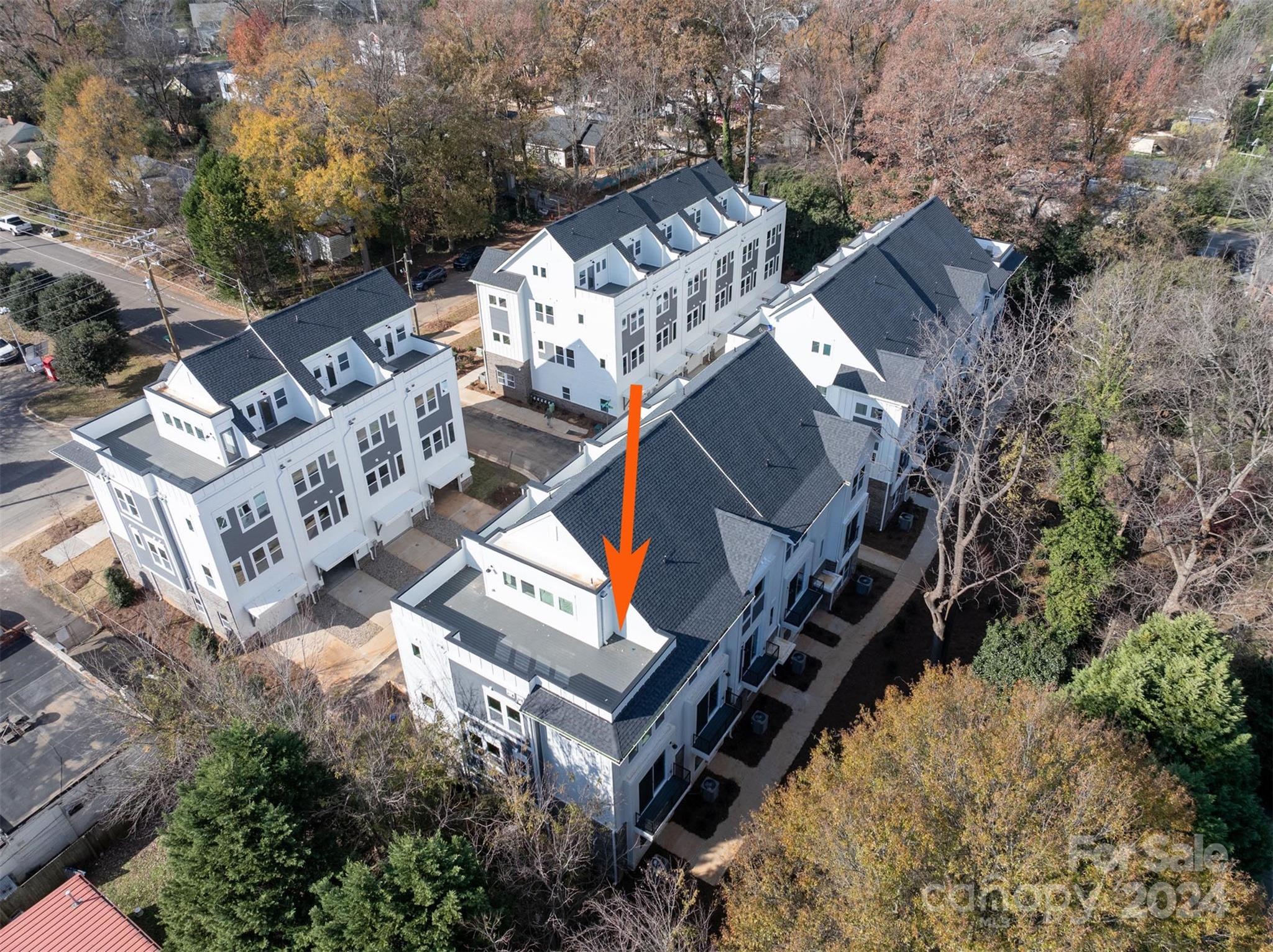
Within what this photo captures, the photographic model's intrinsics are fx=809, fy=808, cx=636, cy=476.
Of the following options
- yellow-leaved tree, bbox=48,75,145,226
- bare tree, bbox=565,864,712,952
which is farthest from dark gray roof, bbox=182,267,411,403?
yellow-leaved tree, bbox=48,75,145,226

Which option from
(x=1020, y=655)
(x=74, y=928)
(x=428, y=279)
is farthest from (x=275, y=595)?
(x=428, y=279)

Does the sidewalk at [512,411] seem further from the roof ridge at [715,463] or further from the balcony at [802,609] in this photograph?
the balcony at [802,609]

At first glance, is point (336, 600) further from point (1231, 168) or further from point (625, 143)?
point (1231, 168)

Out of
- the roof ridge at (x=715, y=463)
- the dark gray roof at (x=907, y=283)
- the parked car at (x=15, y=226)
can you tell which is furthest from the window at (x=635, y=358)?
the parked car at (x=15, y=226)

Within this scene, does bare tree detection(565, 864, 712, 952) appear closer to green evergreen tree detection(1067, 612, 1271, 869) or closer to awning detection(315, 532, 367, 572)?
green evergreen tree detection(1067, 612, 1271, 869)

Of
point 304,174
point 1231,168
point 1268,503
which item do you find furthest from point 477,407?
point 1231,168

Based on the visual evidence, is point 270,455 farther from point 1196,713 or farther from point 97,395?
point 1196,713
